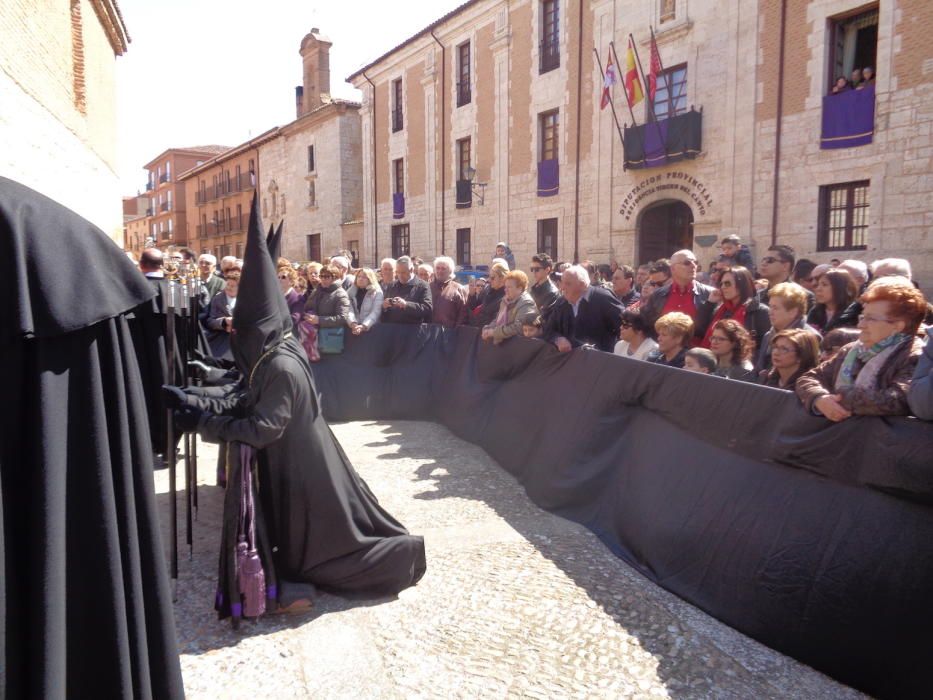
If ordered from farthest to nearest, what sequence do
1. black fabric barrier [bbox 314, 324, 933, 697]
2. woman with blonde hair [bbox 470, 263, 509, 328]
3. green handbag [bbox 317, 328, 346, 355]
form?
1. green handbag [bbox 317, 328, 346, 355]
2. woman with blonde hair [bbox 470, 263, 509, 328]
3. black fabric barrier [bbox 314, 324, 933, 697]

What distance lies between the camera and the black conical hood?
320 cm

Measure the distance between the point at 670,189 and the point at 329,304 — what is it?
36.5 ft

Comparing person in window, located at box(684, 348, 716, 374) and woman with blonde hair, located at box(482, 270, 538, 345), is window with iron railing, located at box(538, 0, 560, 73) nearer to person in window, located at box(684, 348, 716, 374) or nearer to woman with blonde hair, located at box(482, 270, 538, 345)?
woman with blonde hair, located at box(482, 270, 538, 345)

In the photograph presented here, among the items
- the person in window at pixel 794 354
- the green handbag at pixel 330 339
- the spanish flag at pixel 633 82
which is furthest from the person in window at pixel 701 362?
the spanish flag at pixel 633 82

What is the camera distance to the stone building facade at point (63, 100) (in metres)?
8.64

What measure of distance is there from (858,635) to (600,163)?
664 inches

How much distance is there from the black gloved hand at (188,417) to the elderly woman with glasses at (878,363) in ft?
9.87

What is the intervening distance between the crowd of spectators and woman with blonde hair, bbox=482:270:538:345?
0.05 ft

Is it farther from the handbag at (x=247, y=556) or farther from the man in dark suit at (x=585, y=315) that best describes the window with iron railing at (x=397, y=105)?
the handbag at (x=247, y=556)

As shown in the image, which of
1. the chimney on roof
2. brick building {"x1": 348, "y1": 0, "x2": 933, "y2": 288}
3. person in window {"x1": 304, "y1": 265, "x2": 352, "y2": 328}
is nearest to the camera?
person in window {"x1": 304, "y1": 265, "x2": 352, "y2": 328}

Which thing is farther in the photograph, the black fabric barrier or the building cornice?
the building cornice

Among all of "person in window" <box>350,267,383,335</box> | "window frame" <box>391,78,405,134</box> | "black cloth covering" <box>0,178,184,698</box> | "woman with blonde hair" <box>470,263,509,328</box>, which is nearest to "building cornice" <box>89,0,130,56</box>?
"window frame" <box>391,78,405,134</box>

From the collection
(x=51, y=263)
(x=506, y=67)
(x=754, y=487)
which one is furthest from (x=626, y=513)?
(x=506, y=67)

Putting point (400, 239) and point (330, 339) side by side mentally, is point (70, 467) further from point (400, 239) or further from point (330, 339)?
point (400, 239)
